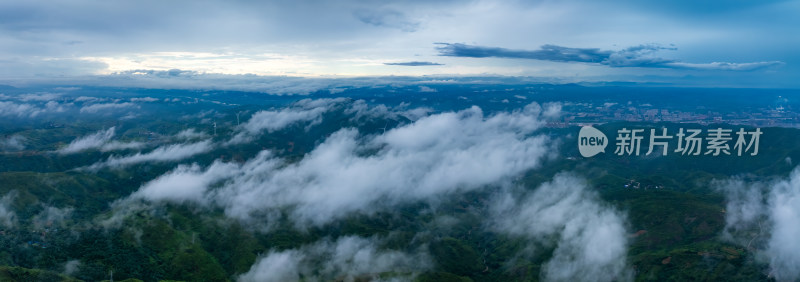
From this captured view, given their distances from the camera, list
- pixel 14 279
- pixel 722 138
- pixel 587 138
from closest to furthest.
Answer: pixel 722 138
pixel 587 138
pixel 14 279

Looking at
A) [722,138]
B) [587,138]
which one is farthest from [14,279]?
[722,138]

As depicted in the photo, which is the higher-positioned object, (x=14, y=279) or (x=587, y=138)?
(x=587, y=138)

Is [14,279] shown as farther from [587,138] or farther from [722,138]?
[722,138]

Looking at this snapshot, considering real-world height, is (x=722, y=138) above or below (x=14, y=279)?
above

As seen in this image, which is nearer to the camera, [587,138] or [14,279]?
[587,138]

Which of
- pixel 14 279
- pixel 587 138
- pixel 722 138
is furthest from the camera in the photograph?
pixel 14 279

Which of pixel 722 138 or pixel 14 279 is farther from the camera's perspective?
pixel 14 279

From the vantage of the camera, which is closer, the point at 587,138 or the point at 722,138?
the point at 722,138
